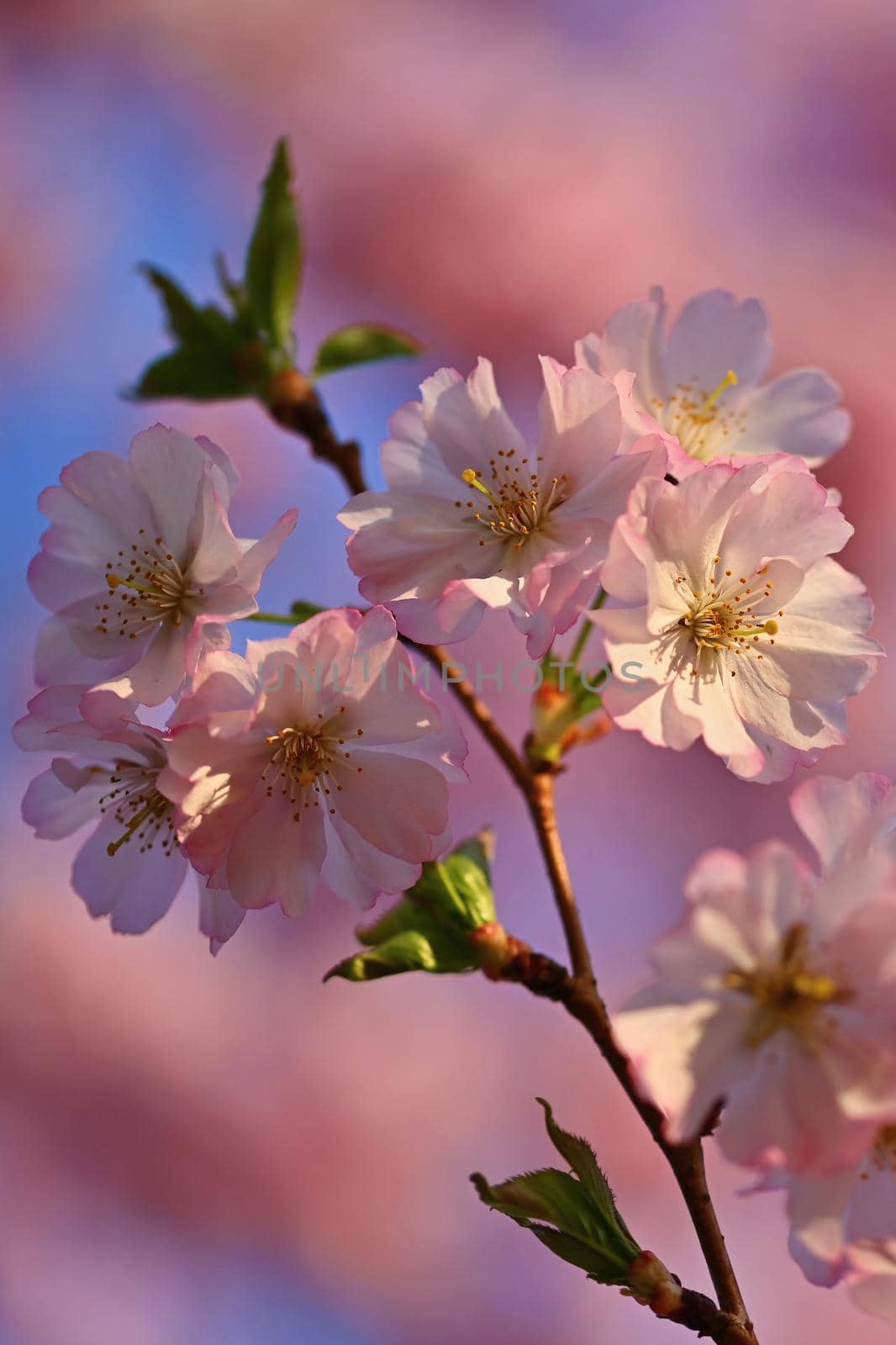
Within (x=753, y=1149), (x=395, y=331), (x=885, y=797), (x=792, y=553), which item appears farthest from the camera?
(x=395, y=331)

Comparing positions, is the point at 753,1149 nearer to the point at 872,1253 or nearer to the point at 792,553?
the point at 872,1253

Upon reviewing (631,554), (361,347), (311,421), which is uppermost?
(361,347)

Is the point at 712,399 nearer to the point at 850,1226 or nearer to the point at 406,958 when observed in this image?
the point at 406,958

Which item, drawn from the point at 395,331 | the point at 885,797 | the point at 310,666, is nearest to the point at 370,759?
the point at 310,666

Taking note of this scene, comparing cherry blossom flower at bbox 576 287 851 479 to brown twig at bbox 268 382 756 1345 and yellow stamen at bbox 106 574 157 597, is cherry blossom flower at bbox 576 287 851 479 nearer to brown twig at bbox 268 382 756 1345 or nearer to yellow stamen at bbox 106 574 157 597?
brown twig at bbox 268 382 756 1345

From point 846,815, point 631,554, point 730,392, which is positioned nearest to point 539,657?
point 631,554

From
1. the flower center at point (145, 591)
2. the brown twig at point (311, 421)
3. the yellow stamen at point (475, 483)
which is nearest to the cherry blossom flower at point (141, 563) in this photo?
the flower center at point (145, 591)
